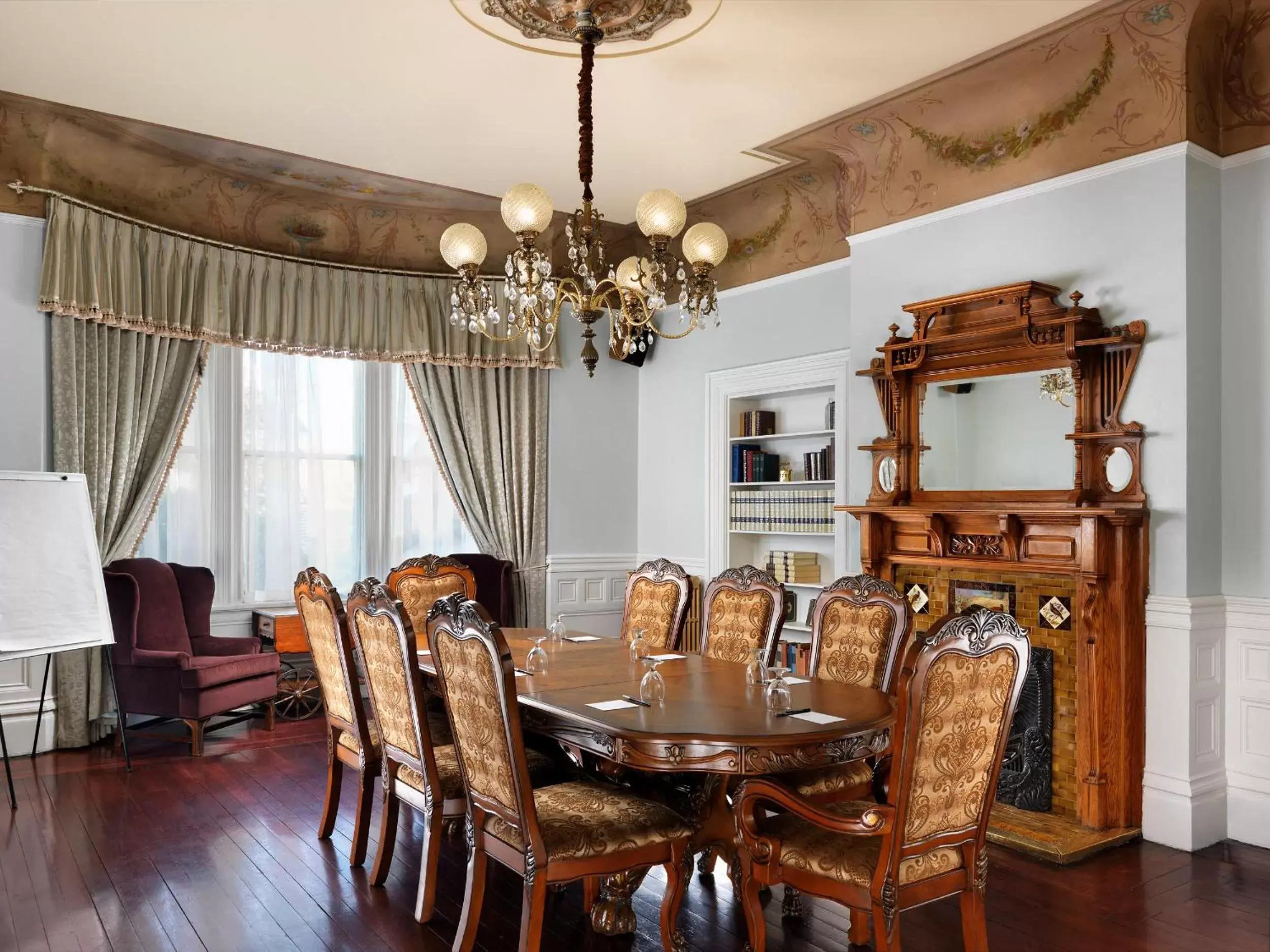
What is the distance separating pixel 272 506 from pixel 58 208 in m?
2.14

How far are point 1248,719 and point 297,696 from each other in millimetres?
4983

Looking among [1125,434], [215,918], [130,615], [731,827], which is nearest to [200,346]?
[130,615]

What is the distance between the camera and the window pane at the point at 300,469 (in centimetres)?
644

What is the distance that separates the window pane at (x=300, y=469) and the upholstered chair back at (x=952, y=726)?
16.7 feet

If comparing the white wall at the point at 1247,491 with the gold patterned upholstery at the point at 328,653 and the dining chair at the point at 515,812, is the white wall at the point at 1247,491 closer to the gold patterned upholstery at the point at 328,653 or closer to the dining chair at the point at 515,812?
the dining chair at the point at 515,812

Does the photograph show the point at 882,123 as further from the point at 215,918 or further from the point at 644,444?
the point at 215,918

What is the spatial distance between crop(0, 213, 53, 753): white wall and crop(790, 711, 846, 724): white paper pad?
14.0 ft

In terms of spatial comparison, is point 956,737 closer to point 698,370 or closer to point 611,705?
point 611,705

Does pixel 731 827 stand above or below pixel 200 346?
below

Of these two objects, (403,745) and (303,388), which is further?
(303,388)

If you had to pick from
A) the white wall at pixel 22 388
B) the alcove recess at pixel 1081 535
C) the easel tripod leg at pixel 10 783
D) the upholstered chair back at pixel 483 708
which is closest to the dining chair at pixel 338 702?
the upholstered chair back at pixel 483 708

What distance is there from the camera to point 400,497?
7020 mm

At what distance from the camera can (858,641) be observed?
144 inches

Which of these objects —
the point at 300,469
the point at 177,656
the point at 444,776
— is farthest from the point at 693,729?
the point at 300,469
